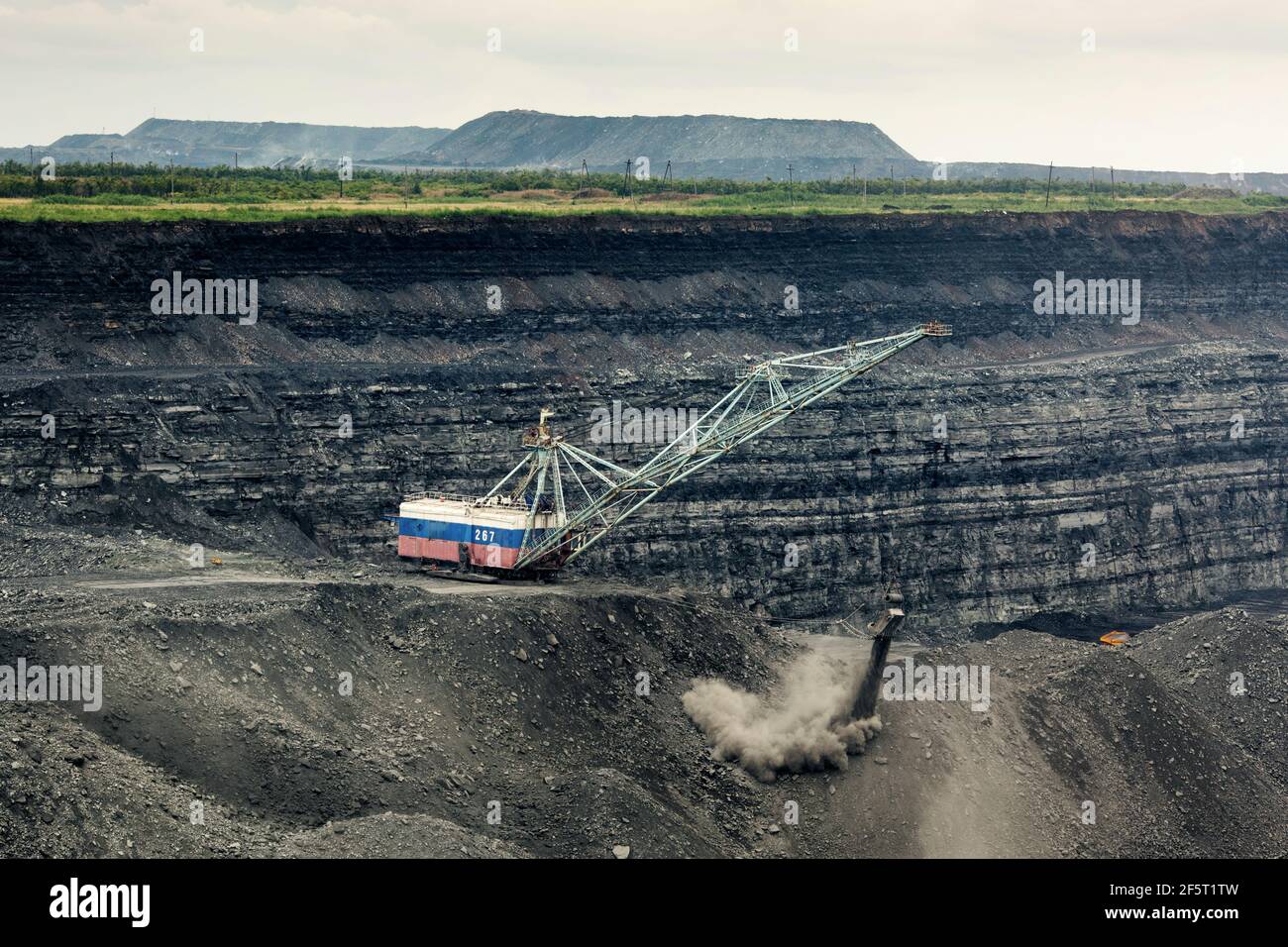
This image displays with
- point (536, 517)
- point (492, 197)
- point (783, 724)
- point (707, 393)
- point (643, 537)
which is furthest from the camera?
point (492, 197)

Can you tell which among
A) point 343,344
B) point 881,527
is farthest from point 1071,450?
point 343,344

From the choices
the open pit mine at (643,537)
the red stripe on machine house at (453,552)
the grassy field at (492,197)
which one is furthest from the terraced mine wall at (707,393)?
the red stripe on machine house at (453,552)

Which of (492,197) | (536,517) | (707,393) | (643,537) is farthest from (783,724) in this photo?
(492,197)

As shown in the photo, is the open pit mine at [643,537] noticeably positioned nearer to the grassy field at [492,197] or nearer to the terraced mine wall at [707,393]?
the terraced mine wall at [707,393]

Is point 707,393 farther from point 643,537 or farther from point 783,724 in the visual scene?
point 783,724

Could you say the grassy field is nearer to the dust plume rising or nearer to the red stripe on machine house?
the red stripe on machine house
